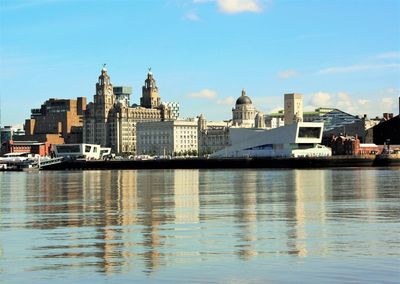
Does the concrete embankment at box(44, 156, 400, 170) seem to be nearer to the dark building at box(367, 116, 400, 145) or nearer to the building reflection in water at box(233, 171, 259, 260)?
the dark building at box(367, 116, 400, 145)

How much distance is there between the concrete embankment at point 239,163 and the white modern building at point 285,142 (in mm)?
8887

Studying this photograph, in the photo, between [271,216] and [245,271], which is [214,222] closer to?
[271,216]

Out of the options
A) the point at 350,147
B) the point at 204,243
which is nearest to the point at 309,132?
the point at 350,147

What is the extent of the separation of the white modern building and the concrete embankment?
8887mm

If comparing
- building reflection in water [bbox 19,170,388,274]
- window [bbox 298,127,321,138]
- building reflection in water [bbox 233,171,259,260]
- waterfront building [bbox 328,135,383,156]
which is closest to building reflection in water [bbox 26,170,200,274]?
building reflection in water [bbox 19,170,388,274]

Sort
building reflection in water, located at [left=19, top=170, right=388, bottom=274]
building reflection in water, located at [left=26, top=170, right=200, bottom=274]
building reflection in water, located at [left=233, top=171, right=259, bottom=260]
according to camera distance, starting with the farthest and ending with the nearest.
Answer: building reflection in water, located at [left=233, top=171, right=259, bottom=260] < building reflection in water, located at [left=19, top=170, right=388, bottom=274] < building reflection in water, located at [left=26, top=170, right=200, bottom=274]

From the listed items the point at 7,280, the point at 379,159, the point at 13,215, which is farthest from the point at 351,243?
the point at 379,159

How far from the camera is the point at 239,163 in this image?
15462 cm

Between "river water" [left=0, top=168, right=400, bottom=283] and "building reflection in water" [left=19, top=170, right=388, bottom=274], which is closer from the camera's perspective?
"river water" [left=0, top=168, right=400, bottom=283]

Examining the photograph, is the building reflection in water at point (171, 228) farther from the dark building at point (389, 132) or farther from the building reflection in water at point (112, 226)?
the dark building at point (389, 132)

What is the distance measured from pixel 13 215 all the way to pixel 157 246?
568 inches

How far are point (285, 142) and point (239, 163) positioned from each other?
1245 cm

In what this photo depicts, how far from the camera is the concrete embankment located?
474ft

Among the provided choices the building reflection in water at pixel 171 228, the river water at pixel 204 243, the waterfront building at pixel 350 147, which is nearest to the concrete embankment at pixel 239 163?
the waterfront building at pixel 350 147
